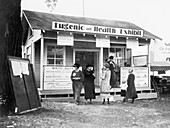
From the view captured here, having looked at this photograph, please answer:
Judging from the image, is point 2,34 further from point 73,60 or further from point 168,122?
point 73,60

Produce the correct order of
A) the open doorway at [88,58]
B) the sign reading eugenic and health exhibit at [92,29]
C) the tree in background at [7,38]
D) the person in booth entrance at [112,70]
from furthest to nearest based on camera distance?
1. the open doorway at [88,58]
2. the sign reading eugenic and health exhibit at [92,29]
3. the person in booth entrance at [112,70]
4. the tree in background at [7,38]

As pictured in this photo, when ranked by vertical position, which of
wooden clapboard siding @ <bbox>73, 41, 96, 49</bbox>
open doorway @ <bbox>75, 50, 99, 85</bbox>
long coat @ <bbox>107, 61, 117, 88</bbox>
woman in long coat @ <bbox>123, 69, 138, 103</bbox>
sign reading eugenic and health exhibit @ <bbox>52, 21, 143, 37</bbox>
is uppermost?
sign reading eugenic and health exhibit @ <bbox>52, 21, 143, 37</bbox>

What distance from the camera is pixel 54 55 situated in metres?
14.7

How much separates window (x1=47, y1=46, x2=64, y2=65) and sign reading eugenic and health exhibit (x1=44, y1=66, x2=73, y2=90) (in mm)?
2708

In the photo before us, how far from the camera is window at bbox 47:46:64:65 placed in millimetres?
14617

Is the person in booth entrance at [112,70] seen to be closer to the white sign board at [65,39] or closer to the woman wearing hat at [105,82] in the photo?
the woman wearing hat at [105,82]

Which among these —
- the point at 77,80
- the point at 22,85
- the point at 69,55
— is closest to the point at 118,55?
the point at 69,55

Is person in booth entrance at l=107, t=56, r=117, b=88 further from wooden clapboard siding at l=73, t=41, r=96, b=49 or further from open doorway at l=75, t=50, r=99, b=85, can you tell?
open doorway at l=75, t=50, r=99, b=85

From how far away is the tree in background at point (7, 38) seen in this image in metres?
7.11

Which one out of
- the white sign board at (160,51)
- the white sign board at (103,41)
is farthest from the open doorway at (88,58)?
the white sign board at (160,51)

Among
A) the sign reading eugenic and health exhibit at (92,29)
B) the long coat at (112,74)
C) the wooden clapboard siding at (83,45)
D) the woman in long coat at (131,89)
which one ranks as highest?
the sign reading eugenic and health exhibit at (92,29)

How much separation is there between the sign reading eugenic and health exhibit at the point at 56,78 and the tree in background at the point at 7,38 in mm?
4354

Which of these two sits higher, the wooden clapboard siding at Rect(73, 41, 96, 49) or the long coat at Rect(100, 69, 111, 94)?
the wooden clapboard siding at Rect(73, 41, 96, 49)

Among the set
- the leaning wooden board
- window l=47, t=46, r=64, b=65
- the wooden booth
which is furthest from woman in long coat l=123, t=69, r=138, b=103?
the leaning wooden board
